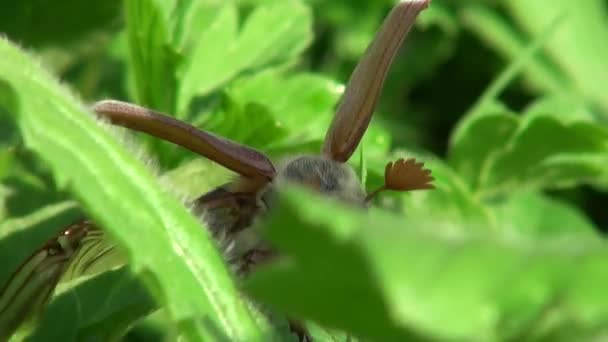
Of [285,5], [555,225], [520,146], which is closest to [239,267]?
[285,5]

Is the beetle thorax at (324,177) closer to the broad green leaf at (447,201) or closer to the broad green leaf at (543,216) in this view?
the broad green leaf at (447,201)

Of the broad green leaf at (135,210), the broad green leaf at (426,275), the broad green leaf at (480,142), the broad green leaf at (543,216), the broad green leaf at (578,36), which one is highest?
the broad green leaf at (578,36)

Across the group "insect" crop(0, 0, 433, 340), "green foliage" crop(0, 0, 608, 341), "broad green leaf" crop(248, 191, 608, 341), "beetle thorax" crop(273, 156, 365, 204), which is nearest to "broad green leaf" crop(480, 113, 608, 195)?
"green foliage" crop(0, 0, 608, 341)

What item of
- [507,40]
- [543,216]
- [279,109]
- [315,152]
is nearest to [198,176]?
[315,152]

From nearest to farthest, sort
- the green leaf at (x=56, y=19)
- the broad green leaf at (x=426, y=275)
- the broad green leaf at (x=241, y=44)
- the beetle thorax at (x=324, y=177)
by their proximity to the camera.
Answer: the broad green leaf at (x=426, y=275), the beetle thorax at (x=324, y=177), the broad green leaf at (x=241, y=44), the green leaf at (x=56, y=19)

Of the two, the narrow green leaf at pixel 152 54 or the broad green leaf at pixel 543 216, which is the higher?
the narrow green leaf at pixel 152 54

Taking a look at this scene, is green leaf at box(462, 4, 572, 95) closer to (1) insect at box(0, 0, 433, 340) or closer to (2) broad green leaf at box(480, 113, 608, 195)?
(2) broad green leaf at box(480, 113, 608, 195)

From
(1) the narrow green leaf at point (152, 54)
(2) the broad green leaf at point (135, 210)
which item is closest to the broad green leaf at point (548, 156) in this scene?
(1) the narrow green leaf at point (152, 54)
